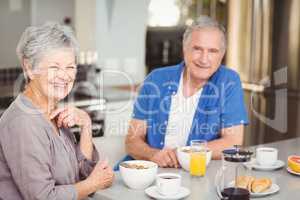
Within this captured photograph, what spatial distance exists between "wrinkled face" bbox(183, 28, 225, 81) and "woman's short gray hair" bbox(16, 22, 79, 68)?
33.0 inches

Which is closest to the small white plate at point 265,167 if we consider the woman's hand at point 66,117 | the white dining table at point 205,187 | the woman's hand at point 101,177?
the white dining table at point 205,187

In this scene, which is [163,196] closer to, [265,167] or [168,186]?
[168,186]

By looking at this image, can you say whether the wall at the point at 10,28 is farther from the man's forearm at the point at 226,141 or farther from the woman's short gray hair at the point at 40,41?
the woman's short gray hair at the point at 40,41

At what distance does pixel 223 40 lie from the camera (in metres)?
2.54

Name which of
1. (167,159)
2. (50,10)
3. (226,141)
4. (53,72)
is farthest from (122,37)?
(53,72)

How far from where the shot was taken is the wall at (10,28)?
395 cm

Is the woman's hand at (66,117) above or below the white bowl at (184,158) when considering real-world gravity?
above

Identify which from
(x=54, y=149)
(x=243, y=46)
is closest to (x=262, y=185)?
(x=54, y=149)

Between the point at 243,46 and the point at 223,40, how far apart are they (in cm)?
191

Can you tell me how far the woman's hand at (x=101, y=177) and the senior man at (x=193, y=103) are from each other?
53 cm

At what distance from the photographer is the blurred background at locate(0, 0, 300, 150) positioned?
159 inches

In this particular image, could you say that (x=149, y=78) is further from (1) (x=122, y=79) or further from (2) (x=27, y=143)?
(1) (x=122, y=79)

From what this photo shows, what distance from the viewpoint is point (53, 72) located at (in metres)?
1.85

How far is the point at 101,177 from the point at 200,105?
0.85 meters
